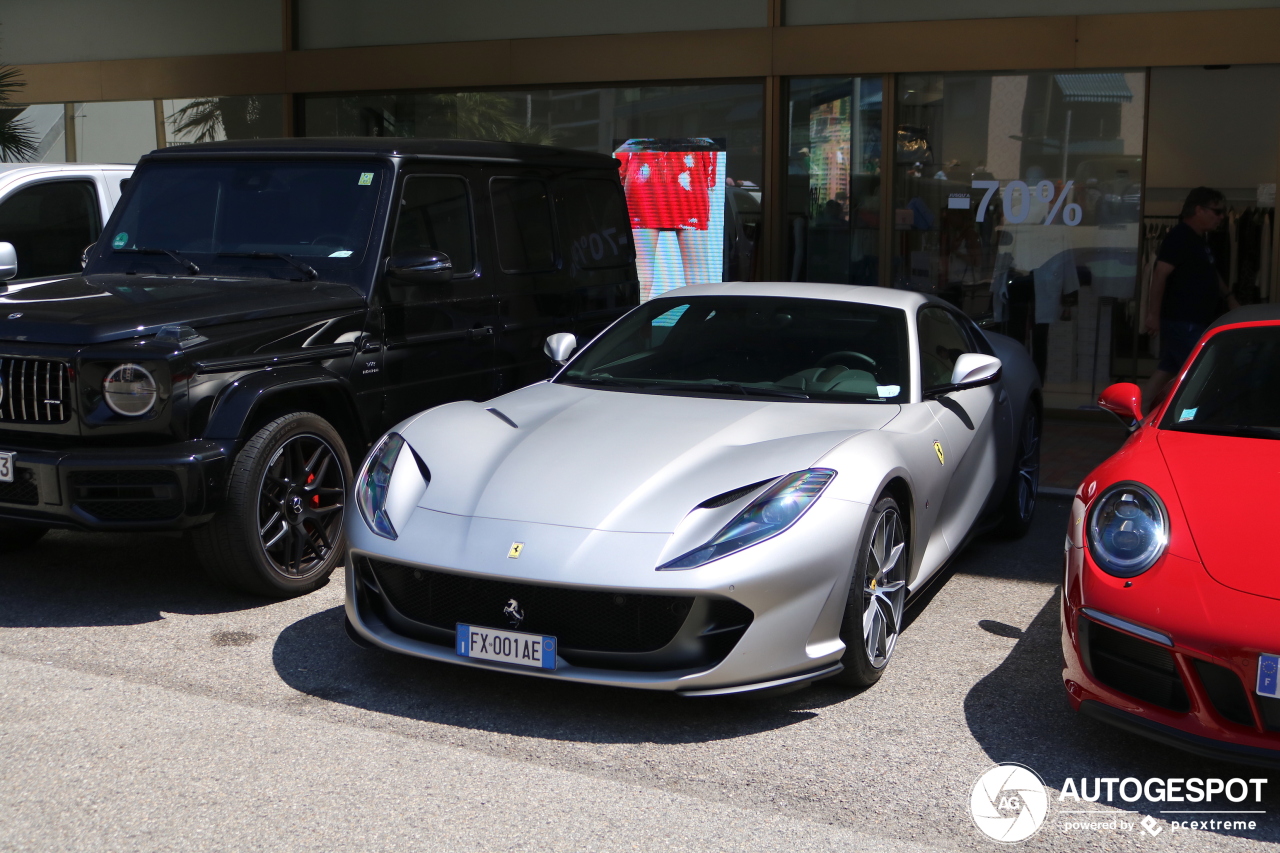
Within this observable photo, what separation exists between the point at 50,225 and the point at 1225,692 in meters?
6.71

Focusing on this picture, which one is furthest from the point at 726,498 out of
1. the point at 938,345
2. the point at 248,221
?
the point at 248,221

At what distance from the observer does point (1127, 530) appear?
390 cm

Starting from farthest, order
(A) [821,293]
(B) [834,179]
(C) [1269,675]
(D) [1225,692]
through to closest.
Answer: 1. (B) [834,179]
2. (A) [821,293]
3. (D) [1225,692]
4. (C) [1269,675]

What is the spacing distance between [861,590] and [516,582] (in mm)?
1142

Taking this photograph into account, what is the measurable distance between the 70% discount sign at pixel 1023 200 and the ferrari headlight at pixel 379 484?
6973 millimetres

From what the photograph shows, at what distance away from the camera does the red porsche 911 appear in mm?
3471

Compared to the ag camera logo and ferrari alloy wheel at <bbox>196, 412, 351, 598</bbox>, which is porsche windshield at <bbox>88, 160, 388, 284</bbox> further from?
the ag camera logo

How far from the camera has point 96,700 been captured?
4.25 meters

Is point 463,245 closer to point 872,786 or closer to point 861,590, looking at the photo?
point 861,590

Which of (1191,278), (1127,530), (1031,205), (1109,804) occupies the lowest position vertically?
(1109,804)

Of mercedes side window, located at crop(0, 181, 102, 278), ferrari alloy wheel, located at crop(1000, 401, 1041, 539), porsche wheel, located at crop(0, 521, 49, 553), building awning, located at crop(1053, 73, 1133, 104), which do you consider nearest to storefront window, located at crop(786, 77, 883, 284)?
building awning, located at crop(1053, 73, 1133, 104)

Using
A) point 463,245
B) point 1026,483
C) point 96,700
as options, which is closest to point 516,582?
point 96,700

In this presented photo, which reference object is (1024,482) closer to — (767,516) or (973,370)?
Result: (973,370)

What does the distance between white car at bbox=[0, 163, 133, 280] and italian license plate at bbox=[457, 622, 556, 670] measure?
14.5 ft
